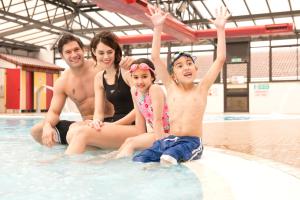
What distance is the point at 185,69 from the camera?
2.98 metres

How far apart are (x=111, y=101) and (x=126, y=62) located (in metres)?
0.44

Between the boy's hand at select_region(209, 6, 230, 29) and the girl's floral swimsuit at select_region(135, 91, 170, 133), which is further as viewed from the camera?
the girl's floral swimsuit at select_region(135, 91, 170, 133)

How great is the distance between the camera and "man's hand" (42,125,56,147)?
362cm

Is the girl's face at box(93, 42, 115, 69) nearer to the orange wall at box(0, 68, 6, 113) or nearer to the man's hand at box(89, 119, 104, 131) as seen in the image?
the man's hand at box(89, 119, 104, 131)

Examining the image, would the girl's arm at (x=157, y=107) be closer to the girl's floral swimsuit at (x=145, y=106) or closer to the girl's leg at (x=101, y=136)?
the girl's floral swimsuit at (x=145, y=106)

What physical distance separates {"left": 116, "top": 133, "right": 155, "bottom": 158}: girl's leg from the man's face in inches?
37.7

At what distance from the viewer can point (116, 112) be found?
3725 mm

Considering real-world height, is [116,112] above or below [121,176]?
above

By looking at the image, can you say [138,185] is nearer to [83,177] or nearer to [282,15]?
[83,177]

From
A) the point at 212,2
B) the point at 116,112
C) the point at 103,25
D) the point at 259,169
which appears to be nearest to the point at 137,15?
the point at 116,112

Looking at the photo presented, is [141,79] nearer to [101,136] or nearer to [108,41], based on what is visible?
[108,41]

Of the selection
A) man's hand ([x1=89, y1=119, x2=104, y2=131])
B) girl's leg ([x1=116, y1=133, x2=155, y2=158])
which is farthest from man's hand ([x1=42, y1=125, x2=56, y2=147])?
girl's leg ([x1=116, y1=133, x2=155, y2=158])

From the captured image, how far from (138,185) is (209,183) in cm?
38

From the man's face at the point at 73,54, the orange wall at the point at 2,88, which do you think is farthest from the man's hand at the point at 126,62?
the orange wall at the point at 2,88
